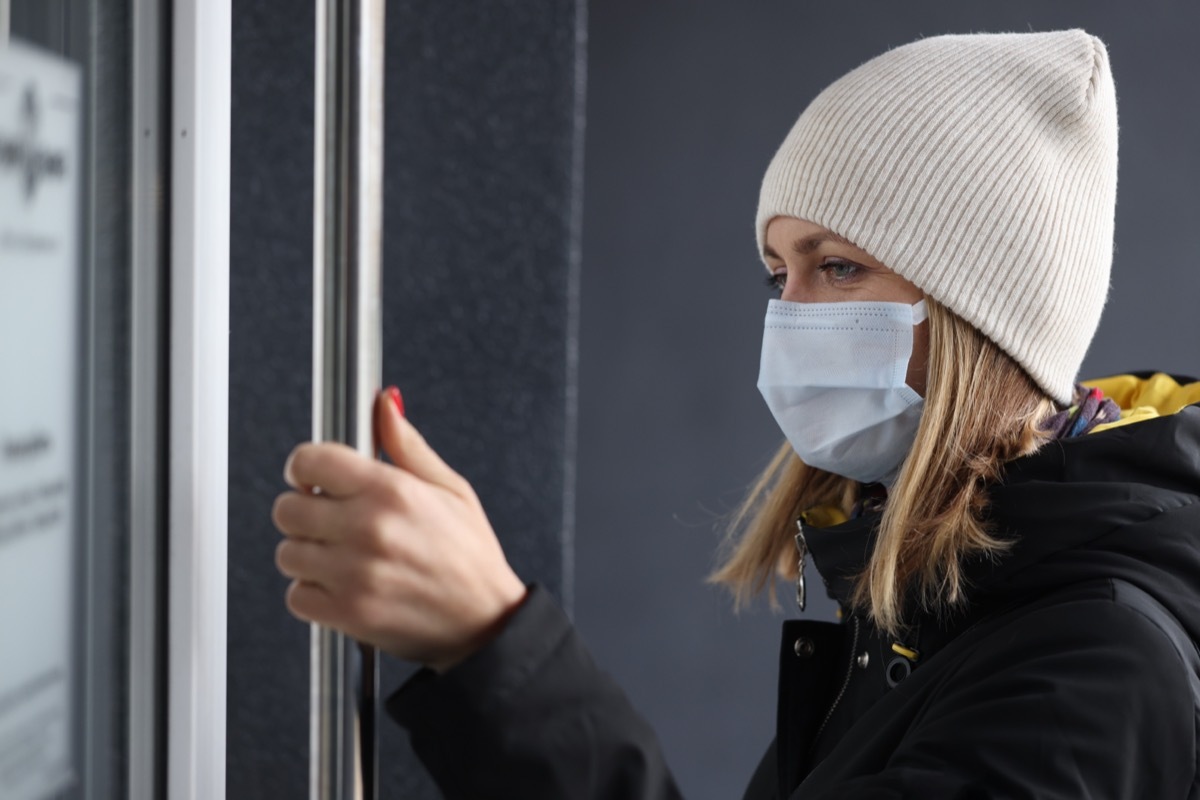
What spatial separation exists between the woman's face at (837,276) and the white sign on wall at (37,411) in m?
0.72

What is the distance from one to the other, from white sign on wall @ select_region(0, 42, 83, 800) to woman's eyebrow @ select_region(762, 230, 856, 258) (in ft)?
2.39

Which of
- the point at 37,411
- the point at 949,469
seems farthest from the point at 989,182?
the point at 37,411

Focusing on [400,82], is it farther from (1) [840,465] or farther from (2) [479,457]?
(1) [840,465]

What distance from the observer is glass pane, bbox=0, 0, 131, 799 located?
1.84 ft

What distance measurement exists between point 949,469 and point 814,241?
28cm

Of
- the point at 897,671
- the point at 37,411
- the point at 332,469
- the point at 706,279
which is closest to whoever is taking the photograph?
the point at 332,469

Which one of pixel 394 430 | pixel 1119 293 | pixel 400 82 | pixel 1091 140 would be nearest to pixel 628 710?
pixel 394 430

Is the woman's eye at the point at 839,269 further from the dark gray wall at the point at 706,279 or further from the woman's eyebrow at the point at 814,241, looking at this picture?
the dark gray wall at the point at 706,279

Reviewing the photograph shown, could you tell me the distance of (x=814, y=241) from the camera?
1.11 meters

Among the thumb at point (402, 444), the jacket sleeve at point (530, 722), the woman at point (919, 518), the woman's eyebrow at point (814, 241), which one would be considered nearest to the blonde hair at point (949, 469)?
the woman at point (919, 518)

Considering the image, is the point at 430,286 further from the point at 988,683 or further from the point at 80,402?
the point at 988,683

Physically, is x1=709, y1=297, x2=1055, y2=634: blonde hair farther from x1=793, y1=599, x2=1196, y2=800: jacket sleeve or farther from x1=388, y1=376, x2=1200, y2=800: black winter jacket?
x1=793, y1=599, x2=1196, y2=800: jacket sleeve

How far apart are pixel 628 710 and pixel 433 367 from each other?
0.31 meters

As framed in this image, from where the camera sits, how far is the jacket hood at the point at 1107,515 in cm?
83
